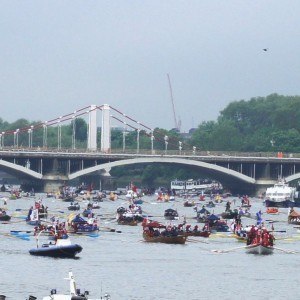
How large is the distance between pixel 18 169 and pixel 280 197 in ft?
106

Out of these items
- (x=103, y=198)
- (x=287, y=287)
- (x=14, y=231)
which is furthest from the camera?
(x=103, y=198)

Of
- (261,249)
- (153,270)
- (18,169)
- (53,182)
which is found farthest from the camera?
(53,182)

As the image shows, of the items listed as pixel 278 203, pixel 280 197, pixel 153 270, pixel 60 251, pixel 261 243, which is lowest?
pixel 153 270

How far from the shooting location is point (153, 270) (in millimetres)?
84875

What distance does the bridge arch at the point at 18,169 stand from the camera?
608ft

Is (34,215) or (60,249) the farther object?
(34,215)

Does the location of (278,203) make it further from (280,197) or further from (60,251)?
(60,251)

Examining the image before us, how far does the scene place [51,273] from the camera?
81375 mm

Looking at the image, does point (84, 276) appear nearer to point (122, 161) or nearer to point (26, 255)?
point (26, 255)

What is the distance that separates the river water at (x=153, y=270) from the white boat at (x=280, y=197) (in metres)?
62.2

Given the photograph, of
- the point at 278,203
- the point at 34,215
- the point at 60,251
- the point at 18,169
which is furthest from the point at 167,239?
the point at 18,169

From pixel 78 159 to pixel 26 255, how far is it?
343 feet

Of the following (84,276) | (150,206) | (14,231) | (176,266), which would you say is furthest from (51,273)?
(150,206)

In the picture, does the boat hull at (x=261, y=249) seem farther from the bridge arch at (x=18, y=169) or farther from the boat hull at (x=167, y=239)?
the bridge arch at (x=18, y=169)
